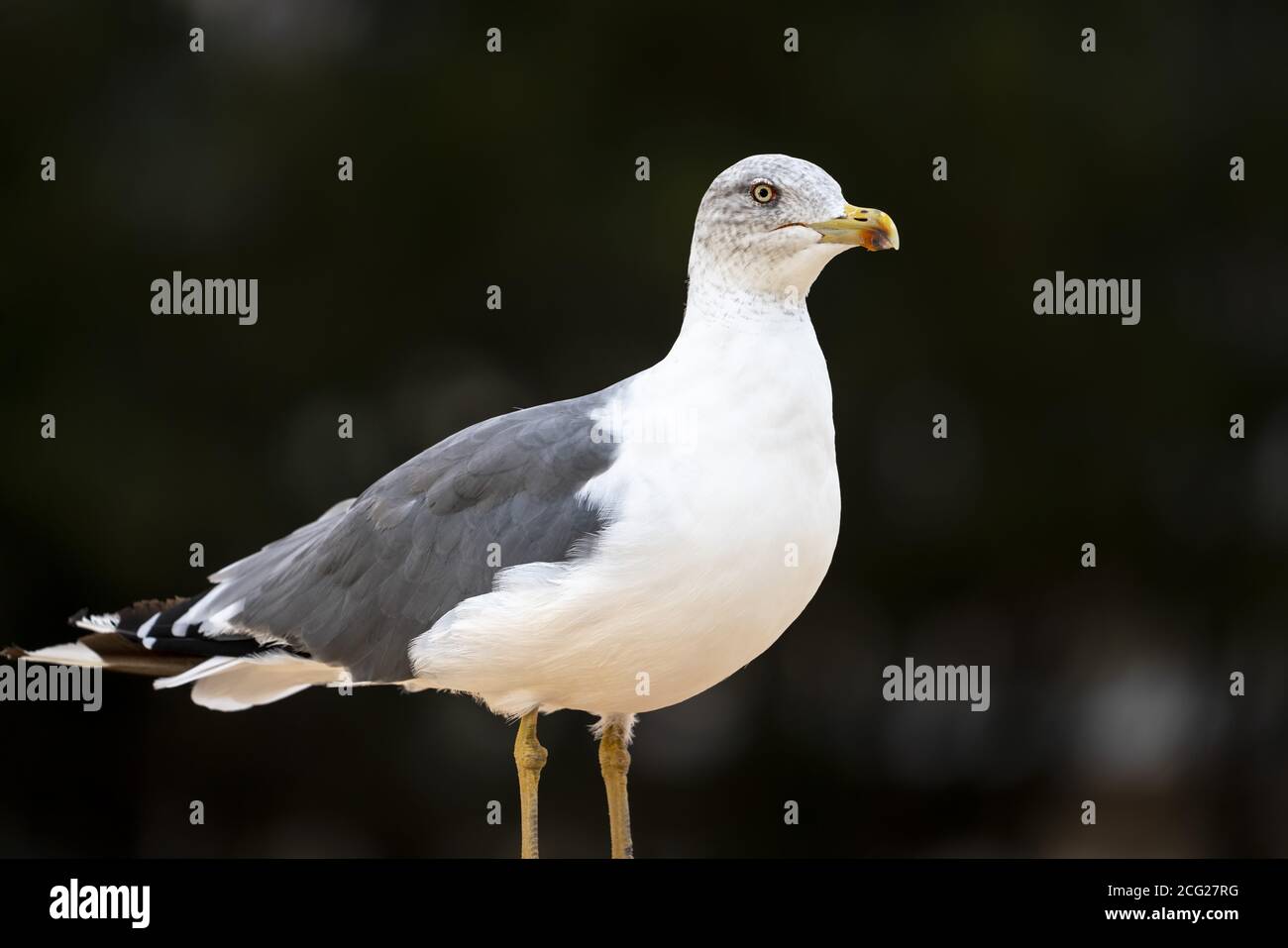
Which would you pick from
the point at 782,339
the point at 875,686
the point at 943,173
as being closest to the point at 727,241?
the point at 782,339

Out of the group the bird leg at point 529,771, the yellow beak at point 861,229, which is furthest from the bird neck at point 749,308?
the bird leg at point 529,771

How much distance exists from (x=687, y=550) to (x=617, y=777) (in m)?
0.67

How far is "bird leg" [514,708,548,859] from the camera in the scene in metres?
3.41

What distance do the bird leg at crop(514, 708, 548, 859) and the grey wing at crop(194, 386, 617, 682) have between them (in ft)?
0.90

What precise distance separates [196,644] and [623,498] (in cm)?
98

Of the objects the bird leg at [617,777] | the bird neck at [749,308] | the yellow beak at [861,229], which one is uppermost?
the yellow beak at [861,229]

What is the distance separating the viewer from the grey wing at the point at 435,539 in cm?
330

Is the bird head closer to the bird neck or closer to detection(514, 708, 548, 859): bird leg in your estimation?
the bird neck

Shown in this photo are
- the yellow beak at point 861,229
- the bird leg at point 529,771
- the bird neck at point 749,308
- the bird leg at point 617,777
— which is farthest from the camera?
the bird leg at point 617,777

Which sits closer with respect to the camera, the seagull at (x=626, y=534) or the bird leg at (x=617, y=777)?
A: the seagull at (x=626, y=534)

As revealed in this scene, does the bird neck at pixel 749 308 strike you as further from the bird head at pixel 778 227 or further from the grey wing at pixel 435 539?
the grey wing at pixel 435 539

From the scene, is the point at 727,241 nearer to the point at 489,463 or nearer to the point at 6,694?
the point at 489,463

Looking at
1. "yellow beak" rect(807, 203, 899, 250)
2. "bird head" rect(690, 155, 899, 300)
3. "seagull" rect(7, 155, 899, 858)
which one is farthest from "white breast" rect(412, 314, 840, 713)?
"yellow beak" rect(807, 203, 899, 250)

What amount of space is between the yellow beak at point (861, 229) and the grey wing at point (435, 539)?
58 cm
